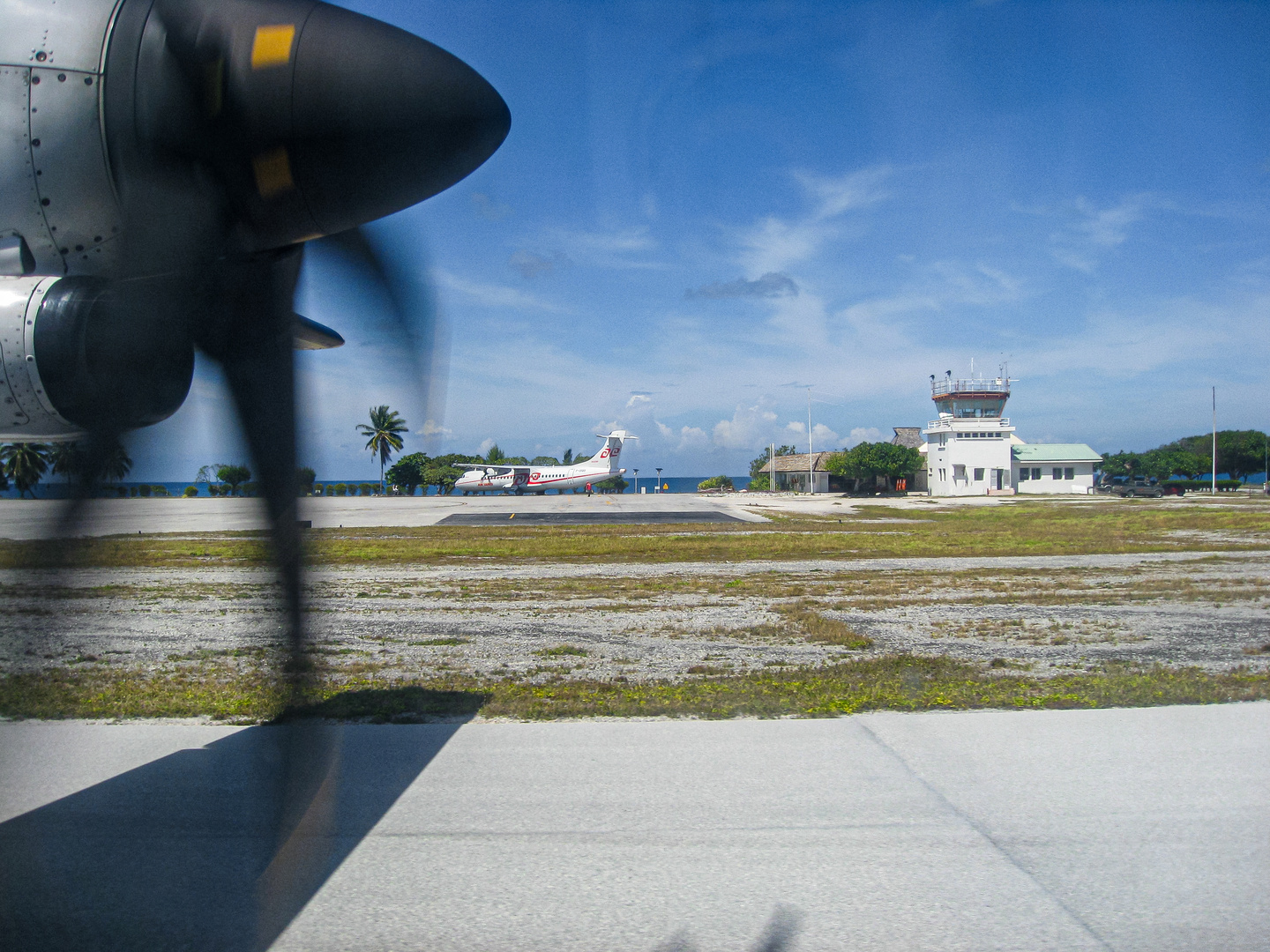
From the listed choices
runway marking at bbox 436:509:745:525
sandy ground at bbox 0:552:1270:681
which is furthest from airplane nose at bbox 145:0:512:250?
runway marking at bbox 436:509:745:525

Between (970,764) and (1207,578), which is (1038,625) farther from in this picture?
(1207,578)

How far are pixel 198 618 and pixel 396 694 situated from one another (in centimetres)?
518

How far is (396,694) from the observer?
568 centimetres

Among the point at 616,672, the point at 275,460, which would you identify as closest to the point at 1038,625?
the point at 616,672

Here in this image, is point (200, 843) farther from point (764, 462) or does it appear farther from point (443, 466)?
point (764, 462)

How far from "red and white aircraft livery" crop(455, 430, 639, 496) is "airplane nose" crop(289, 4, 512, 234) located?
2046 inches

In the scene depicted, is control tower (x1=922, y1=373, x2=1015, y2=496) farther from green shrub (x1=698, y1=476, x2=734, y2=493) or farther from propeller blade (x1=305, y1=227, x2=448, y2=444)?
propeller blade (x1=305, y1=227, x2=448, y2=444)

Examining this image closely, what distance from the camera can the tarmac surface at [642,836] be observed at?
2.63 meters

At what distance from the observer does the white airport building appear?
5872 centimetres

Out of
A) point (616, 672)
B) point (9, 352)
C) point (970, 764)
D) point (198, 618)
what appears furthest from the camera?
point (198, 618)

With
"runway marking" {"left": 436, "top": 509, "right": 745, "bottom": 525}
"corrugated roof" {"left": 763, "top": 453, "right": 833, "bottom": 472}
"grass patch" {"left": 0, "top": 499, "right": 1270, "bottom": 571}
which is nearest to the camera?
"grass patch" {"left": 0, "top": 499, "right": 1270, "bottom": 571}

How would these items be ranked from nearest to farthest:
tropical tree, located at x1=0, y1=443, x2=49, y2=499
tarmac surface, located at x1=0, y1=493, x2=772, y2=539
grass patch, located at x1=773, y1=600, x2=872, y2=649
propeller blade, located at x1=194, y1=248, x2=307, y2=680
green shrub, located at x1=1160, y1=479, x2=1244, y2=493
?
tarmac surface, located at x1=0, y1=493, x2=772, y2=539 → tropical tree, located at x1=0, y1=443, x2=49, y2=499 → propeller blade, located at x1=194, y1=248, x2=307, y2=680 → grass patch, located at x1=773, y1=600, x2=872, y2=649 → green shrub, located at x1=1160, y1=479, x2=1244, y2=493

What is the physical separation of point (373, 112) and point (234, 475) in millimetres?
1275

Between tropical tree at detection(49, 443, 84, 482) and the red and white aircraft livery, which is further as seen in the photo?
the red and white aircraft livery
